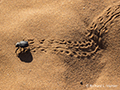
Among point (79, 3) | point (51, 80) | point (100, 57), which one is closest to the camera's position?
point (51, 80)

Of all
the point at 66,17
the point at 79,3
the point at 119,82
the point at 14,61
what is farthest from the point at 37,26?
the point at 119,82

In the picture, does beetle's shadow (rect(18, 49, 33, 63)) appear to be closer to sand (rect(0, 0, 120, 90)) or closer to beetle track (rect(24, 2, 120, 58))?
sand (rect(0, 0, 120, 90))

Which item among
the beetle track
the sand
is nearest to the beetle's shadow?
the sand

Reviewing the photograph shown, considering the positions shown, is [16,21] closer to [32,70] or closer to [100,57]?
[32,70]

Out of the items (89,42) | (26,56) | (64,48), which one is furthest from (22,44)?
(89,42)

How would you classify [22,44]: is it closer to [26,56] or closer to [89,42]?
[26,56]

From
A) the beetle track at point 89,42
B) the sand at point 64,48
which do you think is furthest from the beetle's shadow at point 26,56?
the beetle track at point 89,42

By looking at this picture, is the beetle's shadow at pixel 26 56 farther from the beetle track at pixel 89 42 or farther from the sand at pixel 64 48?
the beetle track at pixel 89 42
